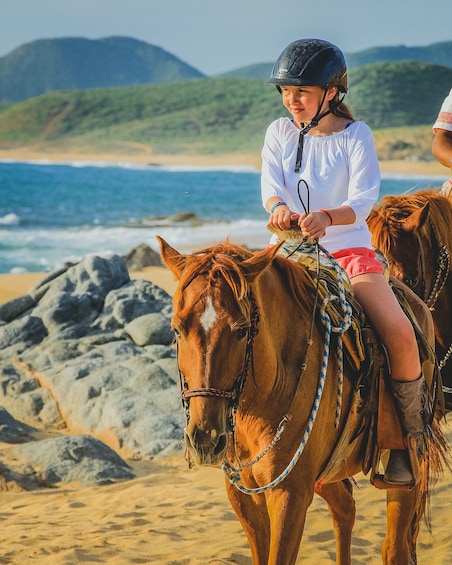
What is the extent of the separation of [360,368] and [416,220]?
1.66 m

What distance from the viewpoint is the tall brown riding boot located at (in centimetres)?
365

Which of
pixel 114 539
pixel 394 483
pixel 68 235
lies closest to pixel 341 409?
pixel 394 483

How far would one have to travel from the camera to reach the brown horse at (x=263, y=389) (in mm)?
2834

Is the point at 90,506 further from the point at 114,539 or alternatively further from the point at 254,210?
the point at 254,210

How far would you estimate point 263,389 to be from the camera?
3125 millimetres

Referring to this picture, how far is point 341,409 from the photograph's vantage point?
3.47m

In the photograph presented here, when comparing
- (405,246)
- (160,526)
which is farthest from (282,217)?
(160,526)

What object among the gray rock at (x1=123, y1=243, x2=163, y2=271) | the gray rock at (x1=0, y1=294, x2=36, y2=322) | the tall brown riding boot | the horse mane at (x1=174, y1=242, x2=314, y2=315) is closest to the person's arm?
the tall brown riding boot

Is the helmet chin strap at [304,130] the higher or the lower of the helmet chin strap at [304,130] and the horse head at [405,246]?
the higher

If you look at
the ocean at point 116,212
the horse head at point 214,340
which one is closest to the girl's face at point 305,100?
the horse head at point 214,340

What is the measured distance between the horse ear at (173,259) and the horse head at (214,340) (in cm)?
7

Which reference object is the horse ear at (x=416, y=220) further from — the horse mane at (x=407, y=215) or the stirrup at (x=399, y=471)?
the stirrup at (x=399, y=471)

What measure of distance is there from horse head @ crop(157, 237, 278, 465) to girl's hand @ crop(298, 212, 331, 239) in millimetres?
399

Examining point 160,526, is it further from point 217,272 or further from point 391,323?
point 217,272
